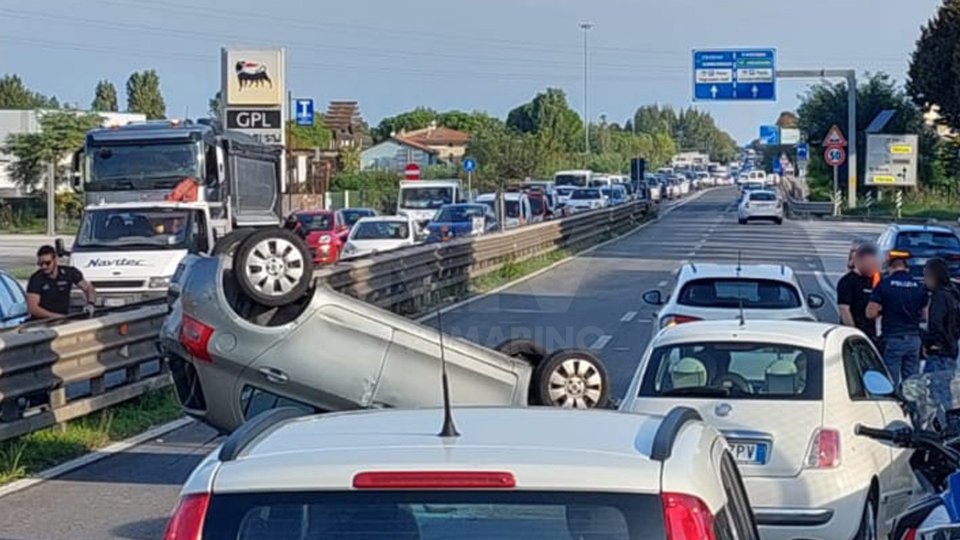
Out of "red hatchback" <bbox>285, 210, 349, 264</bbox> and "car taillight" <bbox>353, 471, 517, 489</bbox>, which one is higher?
"car taillight" <bbox>353, 471, 517, 489</bbox>

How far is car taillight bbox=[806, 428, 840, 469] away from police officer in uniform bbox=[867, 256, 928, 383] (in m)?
4.42

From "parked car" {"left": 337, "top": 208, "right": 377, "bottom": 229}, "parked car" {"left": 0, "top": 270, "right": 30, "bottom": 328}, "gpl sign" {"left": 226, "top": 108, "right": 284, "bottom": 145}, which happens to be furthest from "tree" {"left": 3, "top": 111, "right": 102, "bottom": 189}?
"parked car" {"left": 0, "top": 270, "right": 30, "bottom": 328}

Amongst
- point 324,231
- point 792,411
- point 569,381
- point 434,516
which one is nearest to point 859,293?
point 569,381

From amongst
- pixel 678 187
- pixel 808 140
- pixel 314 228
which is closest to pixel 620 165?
pixel 678 187

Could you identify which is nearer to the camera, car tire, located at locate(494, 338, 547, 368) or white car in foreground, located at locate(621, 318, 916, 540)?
white car in foreground, located at locate(621, 318, 916, 540)

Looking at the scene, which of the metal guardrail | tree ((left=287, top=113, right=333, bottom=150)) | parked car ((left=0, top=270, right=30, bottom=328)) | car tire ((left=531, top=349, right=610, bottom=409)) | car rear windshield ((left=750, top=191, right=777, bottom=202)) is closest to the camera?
car tire ((left=531, top=349, right=610, bottom=409))

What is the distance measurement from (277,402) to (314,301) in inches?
28.8

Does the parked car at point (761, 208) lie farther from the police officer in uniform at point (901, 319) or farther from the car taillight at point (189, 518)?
the car taillight at point (189, 518)

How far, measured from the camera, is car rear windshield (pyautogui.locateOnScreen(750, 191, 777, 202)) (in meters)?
64.6

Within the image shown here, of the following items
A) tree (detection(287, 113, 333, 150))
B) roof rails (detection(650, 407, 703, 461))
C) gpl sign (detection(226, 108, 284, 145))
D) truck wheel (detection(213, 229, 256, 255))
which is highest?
tree (detection(287, 113, 333, 150))

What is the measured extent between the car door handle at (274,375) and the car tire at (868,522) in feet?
12.1

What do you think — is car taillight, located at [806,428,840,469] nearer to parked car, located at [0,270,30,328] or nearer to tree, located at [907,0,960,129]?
parked car, located at [0,270,30,328]

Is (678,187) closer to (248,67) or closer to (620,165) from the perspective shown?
(620,165)

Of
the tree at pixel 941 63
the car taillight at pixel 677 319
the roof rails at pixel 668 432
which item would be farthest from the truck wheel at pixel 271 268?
the tree at pixel 941 63
